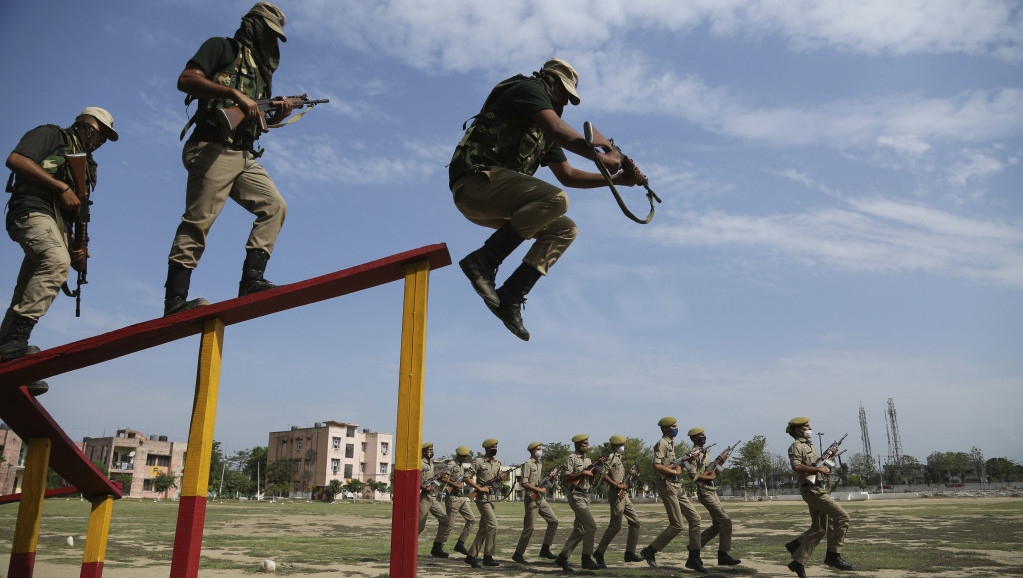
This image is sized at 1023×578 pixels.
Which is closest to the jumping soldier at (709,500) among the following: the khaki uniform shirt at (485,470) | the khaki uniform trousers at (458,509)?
the khaki uniform shirt at (485,470)

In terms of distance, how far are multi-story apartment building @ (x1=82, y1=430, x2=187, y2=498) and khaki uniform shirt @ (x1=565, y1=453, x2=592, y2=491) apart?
7594 centimetres

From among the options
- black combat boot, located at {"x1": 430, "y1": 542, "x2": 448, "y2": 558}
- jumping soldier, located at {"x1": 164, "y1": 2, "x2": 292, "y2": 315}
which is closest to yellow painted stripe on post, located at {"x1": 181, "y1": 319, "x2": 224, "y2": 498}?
jumping soldier, located at {"x1": 164, "y1": 2, "x2": 292, "y2": 315}

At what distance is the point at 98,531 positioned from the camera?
4.73 m

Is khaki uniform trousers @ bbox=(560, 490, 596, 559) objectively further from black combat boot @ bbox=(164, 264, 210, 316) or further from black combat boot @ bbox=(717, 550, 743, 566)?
black combat boot @ bbox=(164, 264, 210, 316)

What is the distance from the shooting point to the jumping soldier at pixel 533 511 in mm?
11132

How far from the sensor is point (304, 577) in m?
8.17

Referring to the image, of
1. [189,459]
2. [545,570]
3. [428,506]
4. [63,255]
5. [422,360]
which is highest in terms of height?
[63,255]

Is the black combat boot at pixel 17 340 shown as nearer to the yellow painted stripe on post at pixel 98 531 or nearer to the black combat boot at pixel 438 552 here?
the yellow painted stripe on post at pixel 98 531

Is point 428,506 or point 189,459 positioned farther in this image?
point 428,506

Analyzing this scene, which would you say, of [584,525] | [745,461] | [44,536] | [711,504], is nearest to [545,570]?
[584,525]

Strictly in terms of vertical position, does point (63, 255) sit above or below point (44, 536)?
above

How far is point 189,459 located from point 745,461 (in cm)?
5983

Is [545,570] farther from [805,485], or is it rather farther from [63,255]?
[63,255]

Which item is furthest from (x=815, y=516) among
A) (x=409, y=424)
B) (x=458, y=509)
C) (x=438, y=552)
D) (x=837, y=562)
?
(x=409, y=424)
